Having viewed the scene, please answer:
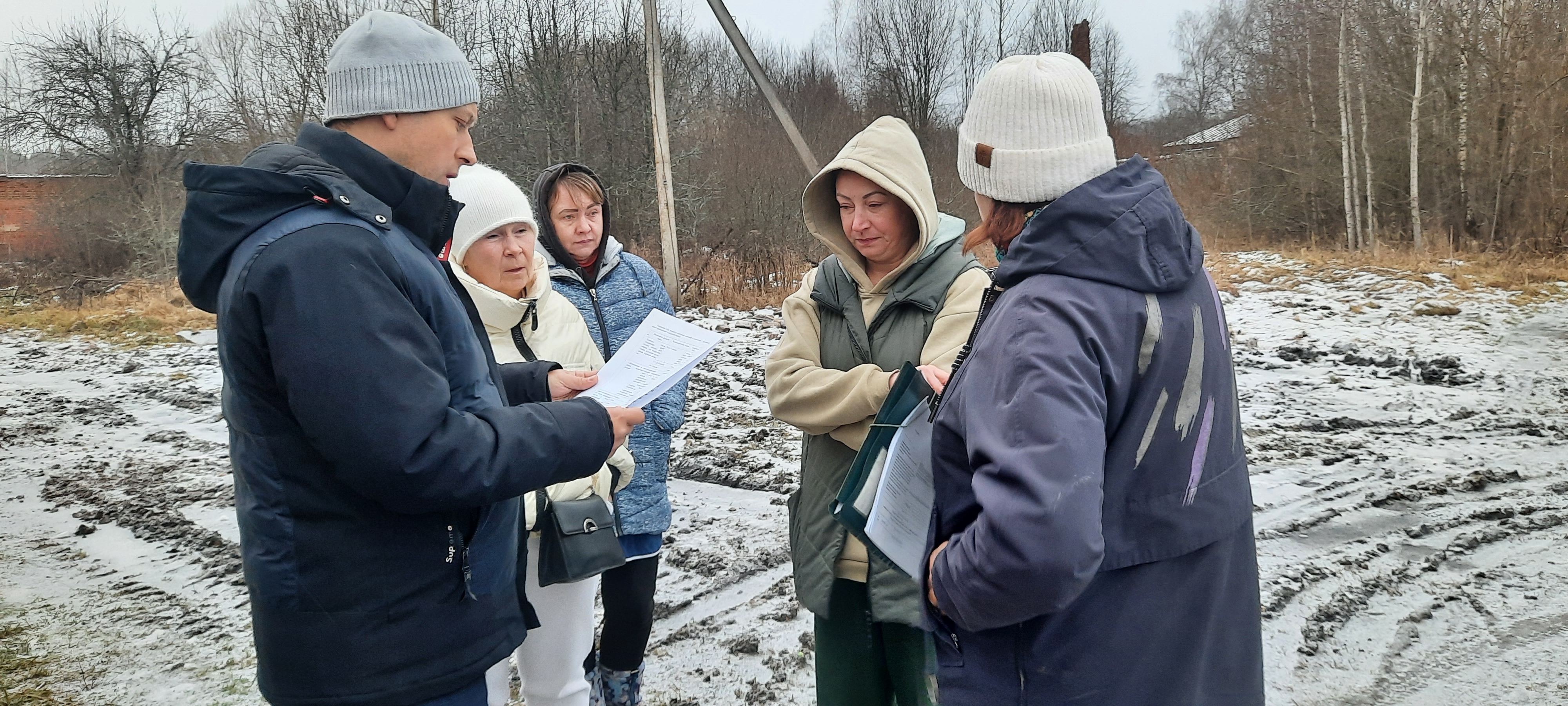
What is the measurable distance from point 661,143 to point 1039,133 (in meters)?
11.8

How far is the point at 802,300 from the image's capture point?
286 centimetres

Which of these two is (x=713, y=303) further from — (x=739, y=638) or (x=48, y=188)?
(x=48, y=188)

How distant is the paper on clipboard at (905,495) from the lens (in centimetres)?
166

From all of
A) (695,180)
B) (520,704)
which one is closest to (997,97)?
(520,704)

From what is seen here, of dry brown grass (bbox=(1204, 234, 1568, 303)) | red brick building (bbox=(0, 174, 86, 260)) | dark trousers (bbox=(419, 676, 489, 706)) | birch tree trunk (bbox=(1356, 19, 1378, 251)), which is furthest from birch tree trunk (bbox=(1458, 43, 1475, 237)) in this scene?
red brick building (bbox=(0, 174, 86, 260))

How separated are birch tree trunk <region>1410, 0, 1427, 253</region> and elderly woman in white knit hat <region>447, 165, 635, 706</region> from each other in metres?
18.8

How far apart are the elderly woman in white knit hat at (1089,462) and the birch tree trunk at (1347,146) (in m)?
22.1

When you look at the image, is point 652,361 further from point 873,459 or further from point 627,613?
point 627,613

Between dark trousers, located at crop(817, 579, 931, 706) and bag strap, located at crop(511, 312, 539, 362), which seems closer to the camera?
dark trousers, located at crop(817, 579, 931, 706)

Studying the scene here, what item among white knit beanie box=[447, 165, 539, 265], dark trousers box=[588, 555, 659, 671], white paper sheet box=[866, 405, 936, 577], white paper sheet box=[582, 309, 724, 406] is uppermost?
white knit beanie box=[447, 165, 539, 265]

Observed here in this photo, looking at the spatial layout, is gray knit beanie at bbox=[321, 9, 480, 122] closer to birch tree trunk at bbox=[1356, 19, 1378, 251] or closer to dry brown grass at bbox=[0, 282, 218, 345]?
dry brown grass at bbox=[0, 282, 218, 345]

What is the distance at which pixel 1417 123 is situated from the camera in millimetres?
18109

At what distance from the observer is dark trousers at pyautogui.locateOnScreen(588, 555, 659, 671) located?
2.97m

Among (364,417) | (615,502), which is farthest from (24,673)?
(364,417)
